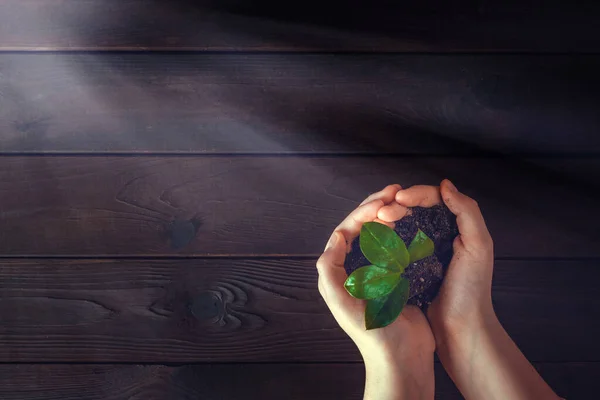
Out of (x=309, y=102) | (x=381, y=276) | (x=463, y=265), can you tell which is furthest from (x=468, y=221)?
(x=309, y=102)

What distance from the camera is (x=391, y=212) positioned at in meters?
0.76

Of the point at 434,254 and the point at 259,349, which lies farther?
the point at 259,349

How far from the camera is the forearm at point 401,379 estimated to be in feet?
2.59

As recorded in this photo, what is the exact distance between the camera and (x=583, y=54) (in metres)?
0.94

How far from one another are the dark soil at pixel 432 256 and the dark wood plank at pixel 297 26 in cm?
30

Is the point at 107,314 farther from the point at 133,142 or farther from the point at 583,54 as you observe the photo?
the point at 583,54

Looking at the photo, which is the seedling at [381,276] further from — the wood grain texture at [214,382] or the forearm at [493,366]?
the wood grain texture at [214,382]

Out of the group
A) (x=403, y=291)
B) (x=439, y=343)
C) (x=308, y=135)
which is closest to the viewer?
(x=403, y=291)

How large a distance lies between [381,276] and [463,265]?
0.53ft

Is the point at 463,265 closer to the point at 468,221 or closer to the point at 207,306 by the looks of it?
the point at 468,221

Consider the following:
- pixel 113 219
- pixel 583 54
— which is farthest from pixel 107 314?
pixel 583 54

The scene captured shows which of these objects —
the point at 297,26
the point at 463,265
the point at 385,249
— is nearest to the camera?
the point at 385,249

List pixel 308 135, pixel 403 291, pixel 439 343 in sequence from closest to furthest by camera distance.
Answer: pixel 403 291 < pixel 439 343 < pixel 308 135

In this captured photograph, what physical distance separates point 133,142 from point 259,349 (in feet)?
1.33
